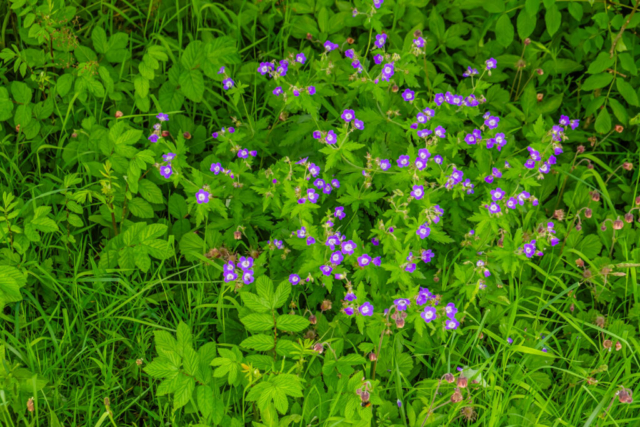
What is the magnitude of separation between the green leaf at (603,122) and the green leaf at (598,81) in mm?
135

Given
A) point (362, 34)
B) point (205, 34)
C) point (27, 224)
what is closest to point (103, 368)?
point (27, 224)

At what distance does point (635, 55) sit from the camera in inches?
137

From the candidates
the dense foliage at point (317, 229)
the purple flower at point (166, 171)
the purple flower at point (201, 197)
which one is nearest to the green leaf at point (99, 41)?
the dense foliage at point (317, 229)

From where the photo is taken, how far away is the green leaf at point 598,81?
3276 mm

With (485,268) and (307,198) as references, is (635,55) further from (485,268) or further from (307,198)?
(307,198)

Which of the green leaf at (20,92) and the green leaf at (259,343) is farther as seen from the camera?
the green leaf at (20,92)

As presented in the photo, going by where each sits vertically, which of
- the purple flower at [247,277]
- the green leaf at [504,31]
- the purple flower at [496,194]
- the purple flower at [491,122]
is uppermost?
the green leaf at [504,31]

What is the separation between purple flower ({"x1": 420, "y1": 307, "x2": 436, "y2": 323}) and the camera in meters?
2.29

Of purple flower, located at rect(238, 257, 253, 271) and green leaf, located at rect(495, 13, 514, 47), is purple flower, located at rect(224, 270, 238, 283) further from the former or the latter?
green leaf, located at rect(495, 13, 514, 47)

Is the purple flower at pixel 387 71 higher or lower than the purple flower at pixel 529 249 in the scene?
higher

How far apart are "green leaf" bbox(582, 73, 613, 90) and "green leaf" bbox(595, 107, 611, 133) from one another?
5.3 inches

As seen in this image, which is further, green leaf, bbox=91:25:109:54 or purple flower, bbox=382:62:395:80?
green leaf, bbox=91:25:109:54

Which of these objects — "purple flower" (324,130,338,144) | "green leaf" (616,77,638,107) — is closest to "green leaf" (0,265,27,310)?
"purple flower" (324,130,338,144)

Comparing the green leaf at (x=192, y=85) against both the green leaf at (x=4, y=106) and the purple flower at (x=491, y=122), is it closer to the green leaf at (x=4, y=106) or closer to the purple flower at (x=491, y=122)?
the green leaf at (x=4, y=106)
